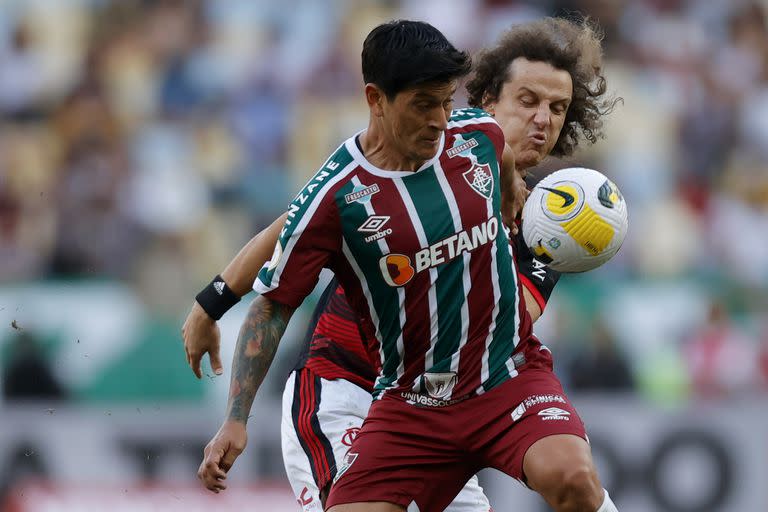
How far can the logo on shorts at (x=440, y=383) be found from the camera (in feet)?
16.7

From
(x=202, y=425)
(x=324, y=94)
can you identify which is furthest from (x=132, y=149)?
(x=202, y=425)

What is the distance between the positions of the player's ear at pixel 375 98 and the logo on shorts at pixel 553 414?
1281mm

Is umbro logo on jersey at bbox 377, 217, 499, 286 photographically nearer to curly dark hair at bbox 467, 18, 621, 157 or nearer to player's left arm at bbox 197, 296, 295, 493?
player's left arm at bbox 197, 296, 295, 493

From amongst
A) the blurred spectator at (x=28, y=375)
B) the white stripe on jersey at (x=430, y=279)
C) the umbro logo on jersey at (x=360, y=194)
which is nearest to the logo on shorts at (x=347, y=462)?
the white stripe on jersey at (x=430, y=279)

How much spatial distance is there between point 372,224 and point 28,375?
5326mm

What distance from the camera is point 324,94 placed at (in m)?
12.4

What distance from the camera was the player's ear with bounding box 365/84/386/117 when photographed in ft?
16.2

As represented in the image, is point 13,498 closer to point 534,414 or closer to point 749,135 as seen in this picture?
point 534,414

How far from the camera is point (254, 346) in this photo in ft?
16.5

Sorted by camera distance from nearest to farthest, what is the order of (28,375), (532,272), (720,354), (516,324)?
1. (516,324)
2. (532,272)
3. (28,375)
4. (720,354)

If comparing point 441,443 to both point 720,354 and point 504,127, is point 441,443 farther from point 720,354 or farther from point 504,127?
point 720,354

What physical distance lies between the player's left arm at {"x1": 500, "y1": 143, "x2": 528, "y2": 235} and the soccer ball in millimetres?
125

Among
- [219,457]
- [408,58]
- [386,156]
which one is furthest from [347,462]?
[408,58]

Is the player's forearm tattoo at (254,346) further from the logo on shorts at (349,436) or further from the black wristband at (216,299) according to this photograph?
the logo on shorts at (349,436)
